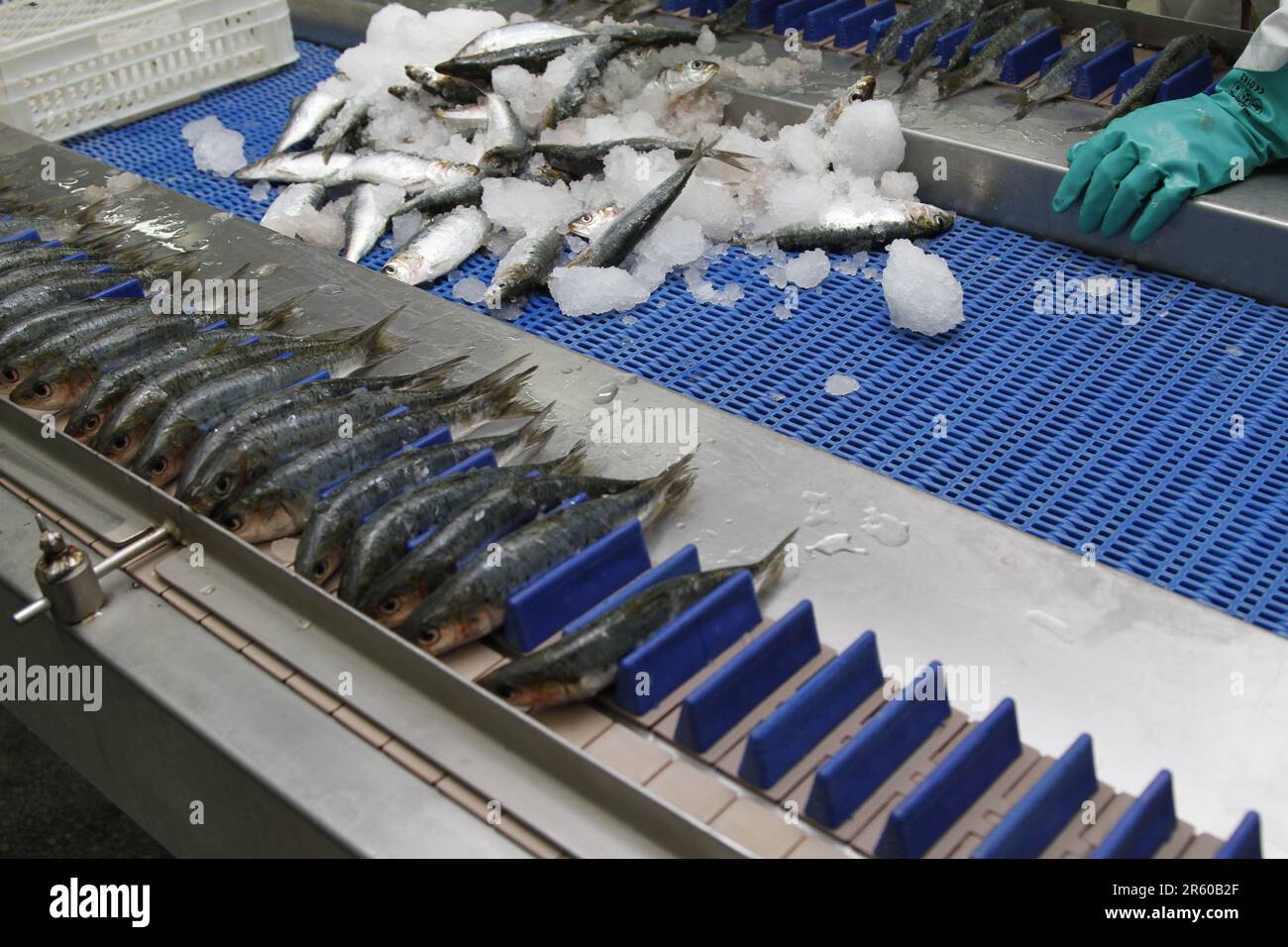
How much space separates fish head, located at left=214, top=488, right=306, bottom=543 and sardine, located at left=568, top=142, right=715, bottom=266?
1558 mm

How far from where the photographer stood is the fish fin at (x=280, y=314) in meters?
2.78

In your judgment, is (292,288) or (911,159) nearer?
(292,288)

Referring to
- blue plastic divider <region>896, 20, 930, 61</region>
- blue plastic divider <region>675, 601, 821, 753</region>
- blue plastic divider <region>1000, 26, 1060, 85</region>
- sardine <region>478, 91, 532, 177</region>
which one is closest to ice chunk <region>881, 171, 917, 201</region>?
blue plastic divider <region>1000, 26, 1060, 85</region>

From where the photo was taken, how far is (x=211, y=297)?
2.93 metres

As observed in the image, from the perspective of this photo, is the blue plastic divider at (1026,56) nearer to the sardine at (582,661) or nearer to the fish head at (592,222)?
the fish head at (592,222)

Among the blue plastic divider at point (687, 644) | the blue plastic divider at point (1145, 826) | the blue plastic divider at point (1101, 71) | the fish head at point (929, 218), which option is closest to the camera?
the blue plastic divider at point (1145, 826)

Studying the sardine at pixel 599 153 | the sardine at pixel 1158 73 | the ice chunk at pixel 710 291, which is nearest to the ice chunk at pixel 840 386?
the ice chunk at pixel 710 291

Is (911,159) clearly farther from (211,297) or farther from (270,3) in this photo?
(270,3)

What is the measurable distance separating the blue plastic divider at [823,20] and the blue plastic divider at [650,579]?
3.18m

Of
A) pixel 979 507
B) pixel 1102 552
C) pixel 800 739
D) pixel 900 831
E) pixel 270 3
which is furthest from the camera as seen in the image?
pixel 270 3

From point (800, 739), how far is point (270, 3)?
4409 millimetres

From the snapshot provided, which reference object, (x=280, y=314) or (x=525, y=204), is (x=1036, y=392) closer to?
(x=525, y=204)

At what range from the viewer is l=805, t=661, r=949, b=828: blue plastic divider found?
4.92 feet
